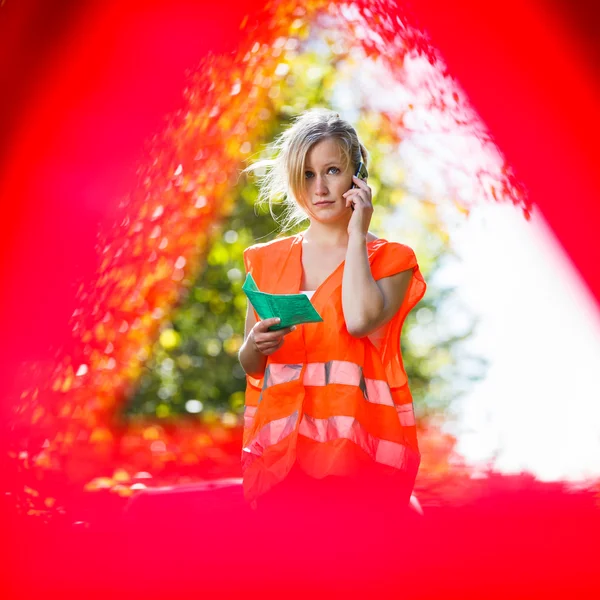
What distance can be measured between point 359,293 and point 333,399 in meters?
0.23

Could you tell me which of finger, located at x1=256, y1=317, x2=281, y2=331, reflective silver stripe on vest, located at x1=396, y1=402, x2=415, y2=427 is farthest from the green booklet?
reflective silver stripe on vest, located at x1=396, y1=402, x2=415, y2=427

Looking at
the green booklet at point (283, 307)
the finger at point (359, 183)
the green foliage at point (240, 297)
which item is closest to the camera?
the green booklet at point (283, 307)

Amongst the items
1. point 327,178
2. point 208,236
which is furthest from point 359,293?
point 208,236

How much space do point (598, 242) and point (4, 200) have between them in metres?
1.77

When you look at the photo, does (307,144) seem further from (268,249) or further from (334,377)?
(334,377)

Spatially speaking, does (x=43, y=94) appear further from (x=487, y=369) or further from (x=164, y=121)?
(x=487, y=369)

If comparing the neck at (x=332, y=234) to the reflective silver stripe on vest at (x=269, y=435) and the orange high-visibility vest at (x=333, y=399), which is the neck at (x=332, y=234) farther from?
the reflective silver stripe on vest at (x=269, y=435)

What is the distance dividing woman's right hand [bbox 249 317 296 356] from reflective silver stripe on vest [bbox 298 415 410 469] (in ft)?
0.54

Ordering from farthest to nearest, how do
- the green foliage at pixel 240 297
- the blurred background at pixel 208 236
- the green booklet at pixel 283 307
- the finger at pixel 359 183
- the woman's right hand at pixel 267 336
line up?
1. the green foliage at pixel 240 297
2. the blurred background at pixel 208 236
3. the finger at pixel 359 183
4. the woman's right hand at pixel 267 336
5. the green booklet at pixel 283 307

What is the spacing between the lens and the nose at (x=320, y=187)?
1725mm

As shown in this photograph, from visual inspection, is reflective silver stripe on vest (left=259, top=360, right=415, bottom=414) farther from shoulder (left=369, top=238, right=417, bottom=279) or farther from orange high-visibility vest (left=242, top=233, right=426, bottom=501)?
shoulder (left=369, top=238, right=417, bottom=279)

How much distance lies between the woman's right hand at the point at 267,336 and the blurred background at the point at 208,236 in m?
0.57

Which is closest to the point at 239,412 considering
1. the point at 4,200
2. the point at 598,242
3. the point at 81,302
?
the point at 81,302

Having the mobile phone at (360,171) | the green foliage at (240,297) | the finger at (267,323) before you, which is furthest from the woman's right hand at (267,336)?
the green foliage at (240,297)
